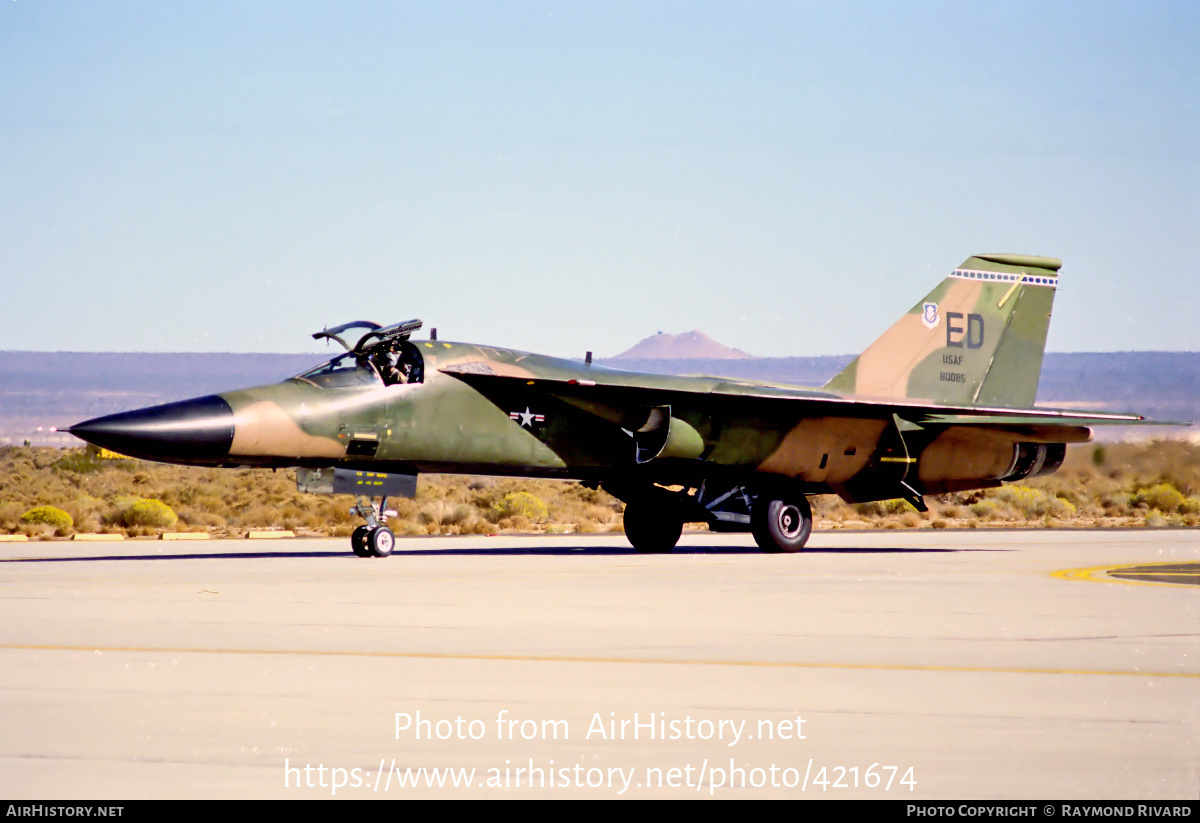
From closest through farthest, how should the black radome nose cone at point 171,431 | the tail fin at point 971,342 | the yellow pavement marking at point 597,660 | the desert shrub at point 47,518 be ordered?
the yellow pavement marking at point 597,660 → the black radome nose cone at point 171,431 → the tail fin at point 971,342 → the desert shrub at point 47,518

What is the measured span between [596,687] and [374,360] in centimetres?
1244

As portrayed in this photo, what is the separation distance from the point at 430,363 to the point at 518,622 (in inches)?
363

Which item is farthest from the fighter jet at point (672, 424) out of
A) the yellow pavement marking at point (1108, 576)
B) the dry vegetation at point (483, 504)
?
→ the dry vegetation at point (483, 504)

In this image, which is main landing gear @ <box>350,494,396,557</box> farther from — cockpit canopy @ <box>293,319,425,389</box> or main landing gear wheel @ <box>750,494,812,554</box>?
main landing gear wheel @ <box>750,494,812,554</box>

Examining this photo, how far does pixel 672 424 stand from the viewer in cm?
2117

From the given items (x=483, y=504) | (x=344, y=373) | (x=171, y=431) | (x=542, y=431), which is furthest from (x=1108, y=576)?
(x=483, y=504)

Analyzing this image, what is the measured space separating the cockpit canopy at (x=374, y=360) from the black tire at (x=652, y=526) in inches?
176

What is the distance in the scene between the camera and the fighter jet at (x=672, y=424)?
18625 millimetres

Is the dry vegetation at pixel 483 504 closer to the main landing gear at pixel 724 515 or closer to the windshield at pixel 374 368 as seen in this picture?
the main landing gear at pixel 724 515

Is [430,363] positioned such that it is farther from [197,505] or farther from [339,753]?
[197,505]

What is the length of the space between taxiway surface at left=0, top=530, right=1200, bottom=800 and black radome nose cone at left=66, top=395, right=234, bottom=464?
2001mm

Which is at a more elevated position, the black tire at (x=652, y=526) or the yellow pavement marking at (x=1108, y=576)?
the yellow pavement marking at (x=1108, y=576)

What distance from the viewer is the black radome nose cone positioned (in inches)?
663

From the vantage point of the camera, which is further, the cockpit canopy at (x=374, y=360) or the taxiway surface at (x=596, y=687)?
the cockpit canopy at (x=374, y=360)
